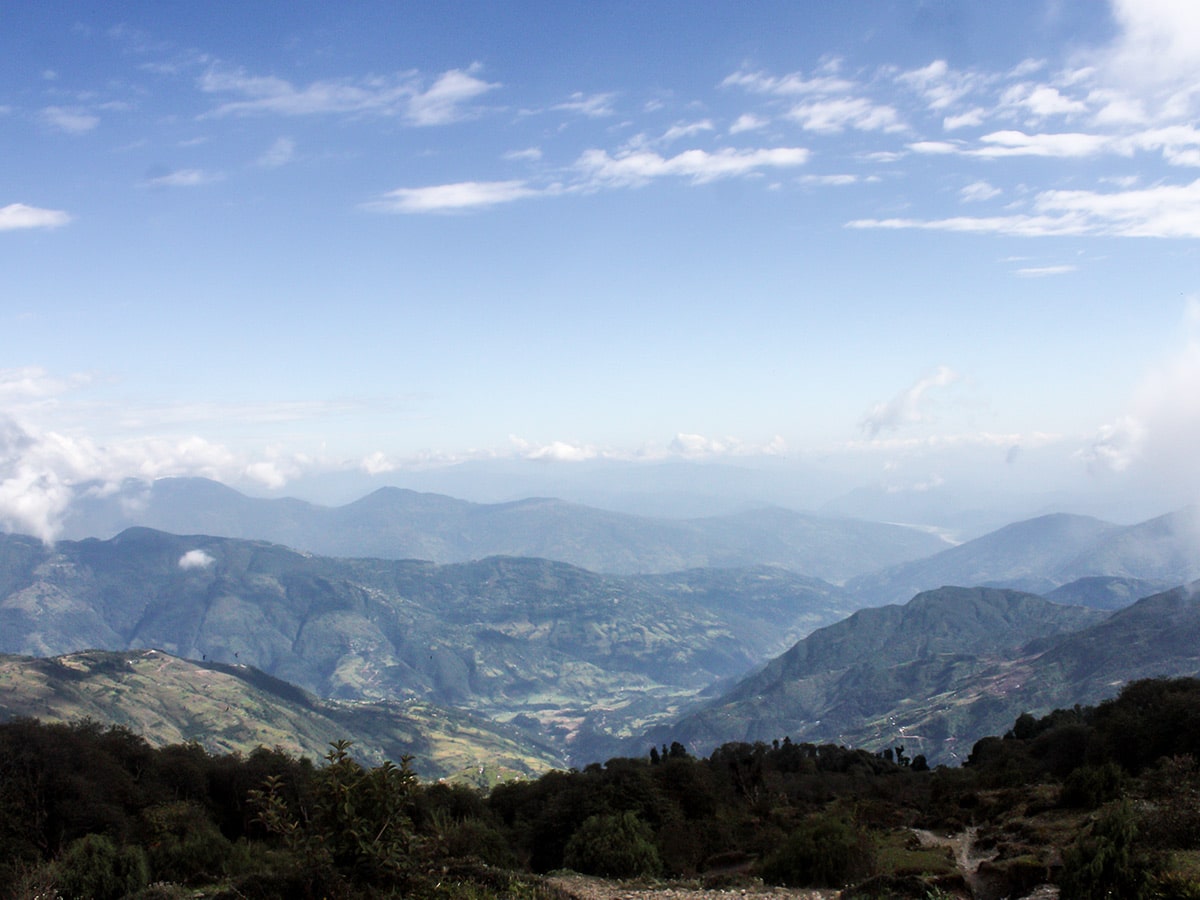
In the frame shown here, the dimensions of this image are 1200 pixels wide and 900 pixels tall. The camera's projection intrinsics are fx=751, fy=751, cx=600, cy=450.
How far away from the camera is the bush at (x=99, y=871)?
957 inches

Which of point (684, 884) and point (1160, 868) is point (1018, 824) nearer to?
point (684, 884)

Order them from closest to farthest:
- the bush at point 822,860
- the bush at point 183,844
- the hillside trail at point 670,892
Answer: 1. the hillside trail at point 670,892
2. the bush at point 822,860
3. the bush at point 183,844

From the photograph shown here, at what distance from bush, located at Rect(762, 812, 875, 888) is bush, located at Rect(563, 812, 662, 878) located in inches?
192

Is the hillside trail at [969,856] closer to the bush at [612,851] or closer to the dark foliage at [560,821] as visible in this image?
the dark foliage at [560,821]

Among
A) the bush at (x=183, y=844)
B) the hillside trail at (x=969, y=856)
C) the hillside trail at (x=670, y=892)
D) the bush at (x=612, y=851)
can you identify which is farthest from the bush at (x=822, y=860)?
the bush at (x=183, y=844)

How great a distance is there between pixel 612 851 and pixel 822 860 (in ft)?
27.9

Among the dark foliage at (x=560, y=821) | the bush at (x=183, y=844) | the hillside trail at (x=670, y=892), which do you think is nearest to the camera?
the dark foliage at (x=560, y=821)

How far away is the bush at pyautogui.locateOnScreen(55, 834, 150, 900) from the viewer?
79.8 ft

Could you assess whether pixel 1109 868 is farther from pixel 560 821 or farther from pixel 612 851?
pixel 560 821

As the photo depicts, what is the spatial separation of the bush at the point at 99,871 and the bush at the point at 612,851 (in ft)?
52.9

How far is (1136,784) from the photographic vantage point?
33500 millimetres

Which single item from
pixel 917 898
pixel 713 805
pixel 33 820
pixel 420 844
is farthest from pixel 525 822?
pixel 420 844

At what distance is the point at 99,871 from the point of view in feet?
84.3

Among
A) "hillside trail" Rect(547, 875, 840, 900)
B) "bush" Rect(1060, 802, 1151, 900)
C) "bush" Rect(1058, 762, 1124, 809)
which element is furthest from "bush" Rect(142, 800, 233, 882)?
"bush" Rect(1058, 762, 1124, 809)
